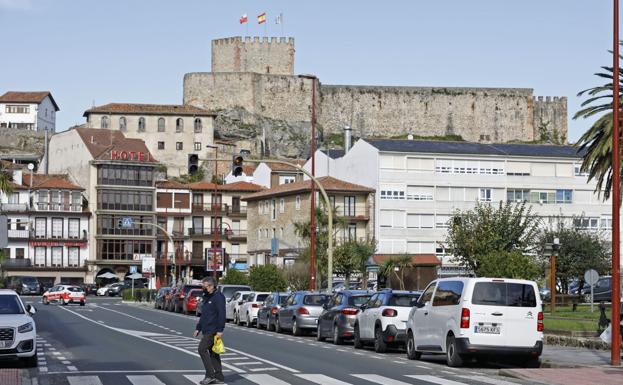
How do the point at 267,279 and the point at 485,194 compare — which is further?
the point at 485,194

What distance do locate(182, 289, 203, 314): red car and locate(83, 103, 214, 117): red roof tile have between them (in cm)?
7701

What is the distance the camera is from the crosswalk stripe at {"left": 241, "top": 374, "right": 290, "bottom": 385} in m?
18.9

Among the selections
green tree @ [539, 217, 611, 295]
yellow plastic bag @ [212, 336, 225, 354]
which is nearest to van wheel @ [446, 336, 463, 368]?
yellow plastic bag @ [212, 336, 225, 354]

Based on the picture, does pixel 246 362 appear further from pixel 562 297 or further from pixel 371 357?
pixel 562 297

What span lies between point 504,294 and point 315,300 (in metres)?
14.5

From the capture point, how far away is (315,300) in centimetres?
3669

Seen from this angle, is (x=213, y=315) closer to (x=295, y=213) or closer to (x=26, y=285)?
(x=295, y=213)

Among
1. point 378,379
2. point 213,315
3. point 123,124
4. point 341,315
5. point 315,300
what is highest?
point 123,124

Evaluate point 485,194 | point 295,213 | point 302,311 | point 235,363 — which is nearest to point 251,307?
point 302,311

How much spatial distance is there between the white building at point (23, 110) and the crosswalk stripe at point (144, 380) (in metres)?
134

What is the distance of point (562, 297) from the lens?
57.2m

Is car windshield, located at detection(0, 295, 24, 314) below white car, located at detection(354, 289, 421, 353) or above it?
above

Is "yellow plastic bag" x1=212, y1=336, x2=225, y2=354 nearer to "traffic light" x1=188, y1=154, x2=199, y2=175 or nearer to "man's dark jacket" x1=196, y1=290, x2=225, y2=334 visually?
"man's dark jacket" x1=196, y1=290, x2=225, y2=334

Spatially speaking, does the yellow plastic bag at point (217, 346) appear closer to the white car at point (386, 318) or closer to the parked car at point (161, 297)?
the white car at point (386, 318)
